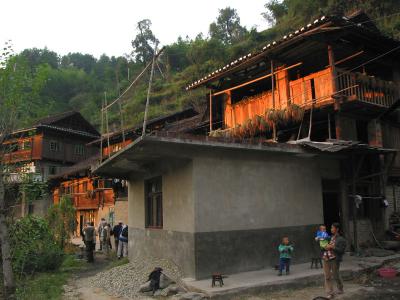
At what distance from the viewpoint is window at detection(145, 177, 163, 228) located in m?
11.6

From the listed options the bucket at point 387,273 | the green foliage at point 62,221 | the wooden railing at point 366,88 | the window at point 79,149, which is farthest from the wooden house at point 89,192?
the bucket at point 387,273

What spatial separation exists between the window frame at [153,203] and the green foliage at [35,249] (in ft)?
10.7

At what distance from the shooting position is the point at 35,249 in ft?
41.5

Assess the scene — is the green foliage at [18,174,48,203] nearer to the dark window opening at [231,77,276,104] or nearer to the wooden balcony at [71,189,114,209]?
the dark window opening at [231,77,276,104]

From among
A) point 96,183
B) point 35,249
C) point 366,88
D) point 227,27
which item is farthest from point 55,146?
point 227,27

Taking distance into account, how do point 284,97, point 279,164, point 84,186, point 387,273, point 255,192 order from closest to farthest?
point 387,273 < point 255,192 < point 279,164 < point 284,97 < point 84,186

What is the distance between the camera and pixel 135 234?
13195 mm

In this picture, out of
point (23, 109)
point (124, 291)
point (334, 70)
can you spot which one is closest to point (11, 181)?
point (23, 109)

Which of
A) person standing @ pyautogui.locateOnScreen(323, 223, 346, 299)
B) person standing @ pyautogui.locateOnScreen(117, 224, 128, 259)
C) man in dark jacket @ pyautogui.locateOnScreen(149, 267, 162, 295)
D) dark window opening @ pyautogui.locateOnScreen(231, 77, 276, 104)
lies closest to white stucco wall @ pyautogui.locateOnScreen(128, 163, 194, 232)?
man in dark jacket @ pyautogui.locateOnScreen(149, 267, 162, 295)

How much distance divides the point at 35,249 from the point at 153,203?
4.25m

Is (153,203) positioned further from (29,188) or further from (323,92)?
(323,92)

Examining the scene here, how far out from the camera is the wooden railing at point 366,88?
1302 cm

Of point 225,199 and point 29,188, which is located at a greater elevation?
point 29,188

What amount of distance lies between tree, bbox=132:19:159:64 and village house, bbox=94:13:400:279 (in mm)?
52699
